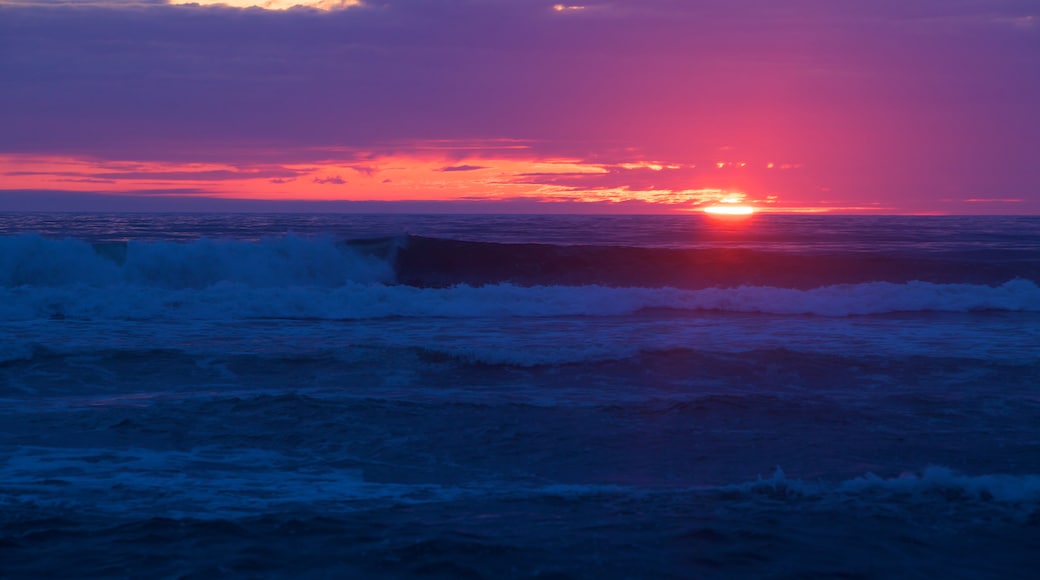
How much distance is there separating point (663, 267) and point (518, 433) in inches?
612

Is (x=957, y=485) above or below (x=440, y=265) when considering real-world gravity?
below

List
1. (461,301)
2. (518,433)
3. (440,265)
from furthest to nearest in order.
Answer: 1. (440,265)
2. (461,301)
3. (518,433)

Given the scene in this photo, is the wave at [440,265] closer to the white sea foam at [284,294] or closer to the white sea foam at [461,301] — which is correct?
the white sea foam at [284,294]

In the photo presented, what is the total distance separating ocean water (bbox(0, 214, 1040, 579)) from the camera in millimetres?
4605

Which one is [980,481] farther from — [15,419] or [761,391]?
[15,419]

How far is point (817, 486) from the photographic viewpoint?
5.65 metres

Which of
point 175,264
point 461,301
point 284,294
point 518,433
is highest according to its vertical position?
point 175,264

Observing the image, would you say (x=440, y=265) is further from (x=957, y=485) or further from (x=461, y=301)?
(x=957, y=485)

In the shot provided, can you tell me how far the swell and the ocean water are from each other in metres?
4.32

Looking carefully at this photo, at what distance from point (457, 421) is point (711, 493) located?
2.69 metres

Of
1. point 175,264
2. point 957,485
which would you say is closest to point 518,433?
point 957,485

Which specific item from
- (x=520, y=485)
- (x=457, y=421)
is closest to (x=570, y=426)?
(x=457, y=421)

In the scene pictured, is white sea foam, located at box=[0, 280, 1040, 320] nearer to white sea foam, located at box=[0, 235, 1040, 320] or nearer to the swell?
white sea foam, located at box=[0, 235, 1040, 320]

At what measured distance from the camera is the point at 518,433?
281 inches
